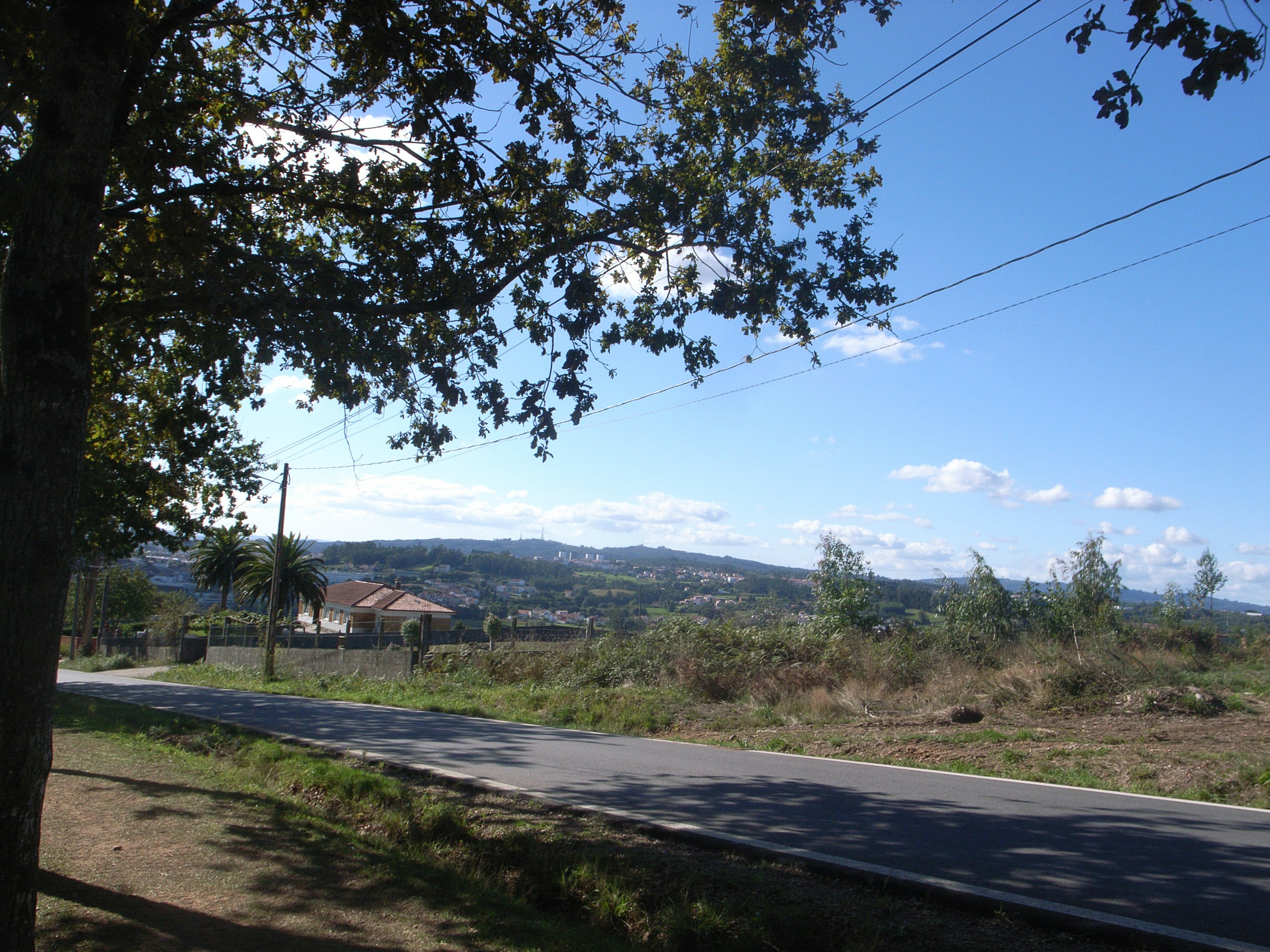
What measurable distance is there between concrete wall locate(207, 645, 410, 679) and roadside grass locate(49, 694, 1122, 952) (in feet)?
56.3

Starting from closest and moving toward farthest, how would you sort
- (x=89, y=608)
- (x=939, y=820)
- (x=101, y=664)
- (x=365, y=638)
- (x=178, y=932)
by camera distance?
(x=178, y=932), (x=939, y=820), (x=365, y=638), (x=101, y=664), (x=89, y=608)

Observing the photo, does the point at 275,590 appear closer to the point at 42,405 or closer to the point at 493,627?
the point at 493,627

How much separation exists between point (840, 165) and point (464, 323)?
16.1ft

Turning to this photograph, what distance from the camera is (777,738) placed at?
12.2m

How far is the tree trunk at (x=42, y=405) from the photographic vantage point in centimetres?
404

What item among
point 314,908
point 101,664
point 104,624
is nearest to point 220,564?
point 104,624

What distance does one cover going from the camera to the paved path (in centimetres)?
511

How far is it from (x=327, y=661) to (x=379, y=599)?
30.8 metres

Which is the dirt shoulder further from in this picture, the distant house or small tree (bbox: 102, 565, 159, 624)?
small tree (bbox: 102, 565, 159, 624)

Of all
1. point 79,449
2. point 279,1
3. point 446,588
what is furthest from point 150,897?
point 446,588

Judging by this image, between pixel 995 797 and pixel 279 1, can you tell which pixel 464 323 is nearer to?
pixel 279 1

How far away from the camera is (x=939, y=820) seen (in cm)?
703

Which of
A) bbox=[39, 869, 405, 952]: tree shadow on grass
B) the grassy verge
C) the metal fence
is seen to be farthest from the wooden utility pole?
bbox=[39, 869, 405, 952]: tree shadow on grass

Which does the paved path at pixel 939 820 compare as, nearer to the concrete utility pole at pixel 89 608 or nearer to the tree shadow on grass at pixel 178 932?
the tree shadow on grass at pixel 178 932
